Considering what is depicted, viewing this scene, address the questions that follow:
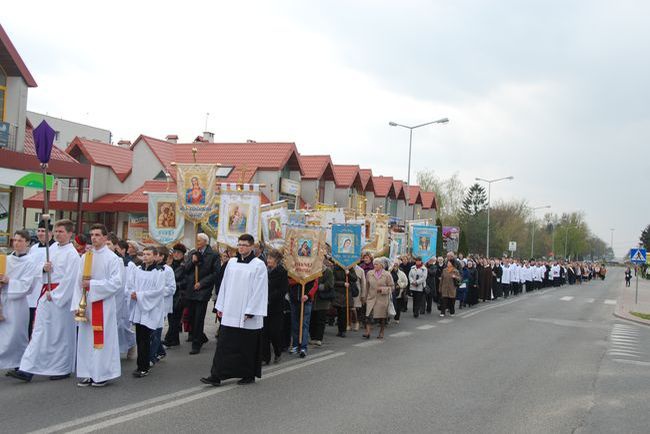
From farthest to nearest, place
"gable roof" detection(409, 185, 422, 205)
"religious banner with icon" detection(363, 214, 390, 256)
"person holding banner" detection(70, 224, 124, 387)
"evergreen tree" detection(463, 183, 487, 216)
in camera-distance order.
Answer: "evergreen tree" detection(463, 183, 487, 216)
"gable roof" detection(409, 185, 422, 205)
"religious banner with icon" detection(363, 214, 390, 256)
"person holding banner" detection(70, 224, 124, 387)

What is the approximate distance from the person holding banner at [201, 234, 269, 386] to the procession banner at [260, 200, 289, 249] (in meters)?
5.10

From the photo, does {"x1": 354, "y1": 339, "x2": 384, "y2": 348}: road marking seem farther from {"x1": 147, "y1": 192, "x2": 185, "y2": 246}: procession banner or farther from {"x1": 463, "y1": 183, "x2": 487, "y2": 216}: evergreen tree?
{"x1": 463, "y1": 183, "x2": 487, "y2": 216}: evergreen tree

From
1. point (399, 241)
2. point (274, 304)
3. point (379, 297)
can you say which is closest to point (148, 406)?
point (274, 304)

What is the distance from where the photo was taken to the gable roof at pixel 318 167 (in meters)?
41.8

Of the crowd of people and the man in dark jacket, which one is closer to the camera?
the crowd of people

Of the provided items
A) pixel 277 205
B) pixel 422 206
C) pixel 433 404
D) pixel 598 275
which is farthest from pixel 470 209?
pixel 433 404

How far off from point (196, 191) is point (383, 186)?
4110 cm

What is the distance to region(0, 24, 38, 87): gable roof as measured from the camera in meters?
21.4

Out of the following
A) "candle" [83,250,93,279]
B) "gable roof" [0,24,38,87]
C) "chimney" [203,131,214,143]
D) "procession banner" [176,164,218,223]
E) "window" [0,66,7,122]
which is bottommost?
"candle" [83,250,93,279]

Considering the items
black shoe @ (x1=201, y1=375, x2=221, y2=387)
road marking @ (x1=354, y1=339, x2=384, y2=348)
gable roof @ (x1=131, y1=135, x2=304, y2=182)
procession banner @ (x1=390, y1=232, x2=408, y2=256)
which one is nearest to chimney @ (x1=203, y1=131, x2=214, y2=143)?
gable roof @ (x1=131, y1=135, x2=304, y2=182)

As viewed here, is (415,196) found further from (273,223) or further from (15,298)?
(15,298)

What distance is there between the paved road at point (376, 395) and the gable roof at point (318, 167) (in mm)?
29012

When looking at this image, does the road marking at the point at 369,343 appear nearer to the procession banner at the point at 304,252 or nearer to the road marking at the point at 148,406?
the procession banner at the point at 304,252

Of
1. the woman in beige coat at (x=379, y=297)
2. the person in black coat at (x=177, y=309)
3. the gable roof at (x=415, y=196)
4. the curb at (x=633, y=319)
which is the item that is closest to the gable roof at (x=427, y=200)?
the gable roof at (x=415, y=196)
